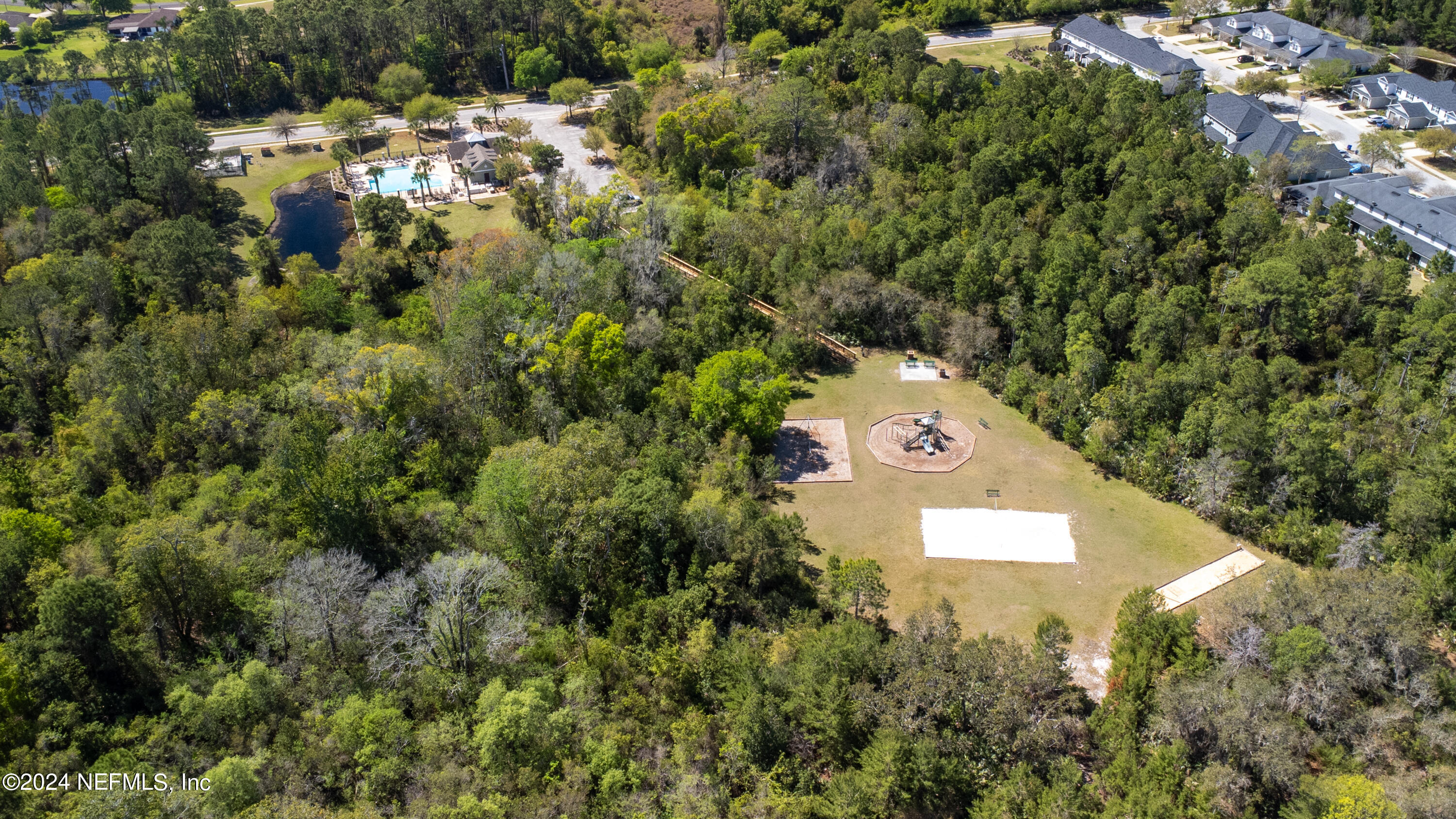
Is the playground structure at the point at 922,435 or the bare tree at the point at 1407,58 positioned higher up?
the bare tree at the point at 1407,58

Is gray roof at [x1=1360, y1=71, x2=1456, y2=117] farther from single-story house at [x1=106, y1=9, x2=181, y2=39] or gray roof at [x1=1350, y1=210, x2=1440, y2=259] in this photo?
single-story house at [x1=106, y1=9, x2=181, y2=39]

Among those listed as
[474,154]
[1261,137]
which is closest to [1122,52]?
[1261,137]

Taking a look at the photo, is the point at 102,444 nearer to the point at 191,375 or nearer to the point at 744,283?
the point at 191,375

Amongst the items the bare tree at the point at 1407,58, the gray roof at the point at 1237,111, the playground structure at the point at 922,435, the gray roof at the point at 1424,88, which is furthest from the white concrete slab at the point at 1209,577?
the bare tree at the point at 1407,58

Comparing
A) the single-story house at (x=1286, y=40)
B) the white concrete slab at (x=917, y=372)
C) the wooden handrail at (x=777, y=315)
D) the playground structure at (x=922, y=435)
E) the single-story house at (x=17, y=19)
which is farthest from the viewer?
the single-story house at (x=17, y=19)

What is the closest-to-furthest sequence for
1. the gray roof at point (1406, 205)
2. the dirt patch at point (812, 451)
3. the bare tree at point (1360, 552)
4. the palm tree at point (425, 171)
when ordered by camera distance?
the bare tree at point (1360, 552), the dirt patch at point (812, 451), the gray roof at point (1406, 205), the palm tree at point (425, 171)

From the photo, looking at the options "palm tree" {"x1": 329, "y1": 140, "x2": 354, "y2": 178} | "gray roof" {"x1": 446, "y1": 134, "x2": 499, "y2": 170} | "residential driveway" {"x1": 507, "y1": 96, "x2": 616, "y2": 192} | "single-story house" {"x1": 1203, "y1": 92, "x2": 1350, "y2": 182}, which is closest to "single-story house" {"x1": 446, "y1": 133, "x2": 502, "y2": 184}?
"gray roof" {"x1": 446, "y1": 134, "x2": 499, "y2": 170}

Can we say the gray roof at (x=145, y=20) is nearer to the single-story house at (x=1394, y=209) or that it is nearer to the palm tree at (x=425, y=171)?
the palm tree at (x=425, y=171)

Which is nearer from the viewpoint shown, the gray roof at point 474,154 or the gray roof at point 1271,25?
the gray roof at point 474,154
